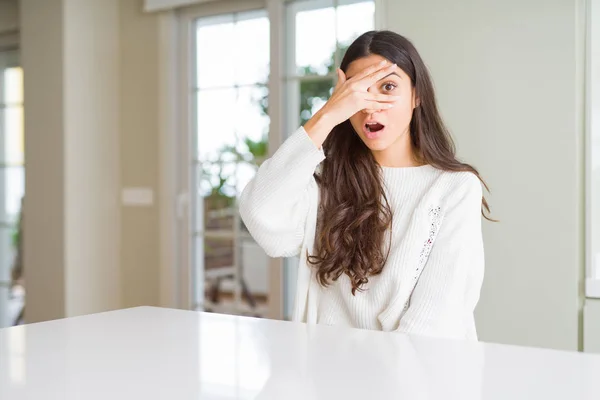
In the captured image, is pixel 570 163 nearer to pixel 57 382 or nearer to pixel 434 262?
pixel 434 262

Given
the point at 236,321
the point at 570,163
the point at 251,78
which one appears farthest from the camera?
the point at 251,78

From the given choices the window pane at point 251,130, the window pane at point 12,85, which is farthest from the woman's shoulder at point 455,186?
the window pane at point 12,85

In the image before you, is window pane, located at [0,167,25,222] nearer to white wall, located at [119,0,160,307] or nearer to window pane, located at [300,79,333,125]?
white wall, located at [119,0,160,307]

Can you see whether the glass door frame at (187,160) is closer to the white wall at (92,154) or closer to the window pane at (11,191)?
the white wall at (92,154)

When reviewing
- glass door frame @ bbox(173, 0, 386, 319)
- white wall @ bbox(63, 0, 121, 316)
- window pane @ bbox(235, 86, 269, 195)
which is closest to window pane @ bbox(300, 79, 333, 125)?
glass door frame @ bbox(173, 0, 386, 319)

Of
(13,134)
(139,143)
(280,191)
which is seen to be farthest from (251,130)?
(280,191)

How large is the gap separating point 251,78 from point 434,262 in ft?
8.22

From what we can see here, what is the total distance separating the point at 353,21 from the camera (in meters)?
3.33

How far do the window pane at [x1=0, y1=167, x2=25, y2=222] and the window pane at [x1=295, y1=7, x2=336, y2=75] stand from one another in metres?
2.16

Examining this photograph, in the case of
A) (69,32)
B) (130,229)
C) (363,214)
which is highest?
(69,32)

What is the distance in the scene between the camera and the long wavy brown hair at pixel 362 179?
1487 millimetres

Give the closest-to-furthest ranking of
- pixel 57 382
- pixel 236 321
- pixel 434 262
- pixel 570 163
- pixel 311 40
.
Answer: pixel 57 382 < pixel 236 321 < pixel 434 262 < pixel 570 163 < pixel 311 40

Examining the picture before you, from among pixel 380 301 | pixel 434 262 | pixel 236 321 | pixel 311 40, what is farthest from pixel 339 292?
pixel 311 40

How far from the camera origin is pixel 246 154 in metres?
3.75
